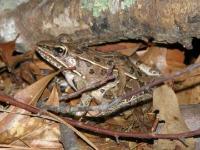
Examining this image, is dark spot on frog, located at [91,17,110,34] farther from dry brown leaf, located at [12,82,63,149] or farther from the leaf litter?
dry brown leaf, located at [12,82,63,149]

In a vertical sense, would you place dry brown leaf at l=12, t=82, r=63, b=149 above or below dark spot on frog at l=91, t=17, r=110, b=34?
below

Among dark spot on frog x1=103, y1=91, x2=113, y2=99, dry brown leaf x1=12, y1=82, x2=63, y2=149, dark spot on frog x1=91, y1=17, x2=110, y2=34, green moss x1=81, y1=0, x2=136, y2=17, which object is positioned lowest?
dark spot on frog x1=103, y1=91, x2=113, y2=99

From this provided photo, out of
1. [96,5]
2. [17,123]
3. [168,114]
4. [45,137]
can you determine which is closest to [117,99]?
[168,114]

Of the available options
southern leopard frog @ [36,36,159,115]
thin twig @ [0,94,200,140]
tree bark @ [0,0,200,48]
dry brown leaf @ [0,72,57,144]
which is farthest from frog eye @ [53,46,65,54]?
thin twig @ [0,94,200,140]

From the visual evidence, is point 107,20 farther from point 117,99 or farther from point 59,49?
point 117,99

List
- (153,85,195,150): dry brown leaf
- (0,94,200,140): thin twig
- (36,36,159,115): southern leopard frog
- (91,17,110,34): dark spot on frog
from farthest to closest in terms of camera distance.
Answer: (36,36,159,115): southern leopard frog → (91,17,110,34): dark spot on frog → (153,85,195,150): dry brown leaf → (0,94,200,140): thin twig

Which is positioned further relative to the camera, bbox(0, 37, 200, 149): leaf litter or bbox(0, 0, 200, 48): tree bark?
bbox(0, 0, 200, 48): tree bark

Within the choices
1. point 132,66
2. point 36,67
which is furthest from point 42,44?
point 132,66
